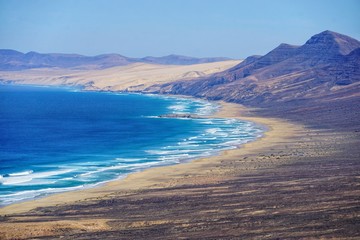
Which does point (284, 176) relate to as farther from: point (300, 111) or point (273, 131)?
point (300, 111)

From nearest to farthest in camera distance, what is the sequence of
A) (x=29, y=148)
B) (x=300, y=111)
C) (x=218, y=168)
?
(x=218, y=168)
(x=29, y=148)
(x=300, y=111)

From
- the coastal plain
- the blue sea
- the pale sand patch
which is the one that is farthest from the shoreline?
the pale sand patch

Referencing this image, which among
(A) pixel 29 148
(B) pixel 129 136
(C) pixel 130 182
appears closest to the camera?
(C) pixel 130 182

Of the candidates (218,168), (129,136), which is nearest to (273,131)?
(129,136)

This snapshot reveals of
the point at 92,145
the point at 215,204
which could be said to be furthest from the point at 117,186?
the point at 92,145

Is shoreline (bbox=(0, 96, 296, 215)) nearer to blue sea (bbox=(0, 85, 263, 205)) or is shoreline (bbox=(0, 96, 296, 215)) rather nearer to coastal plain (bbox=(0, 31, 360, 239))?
coastal plain (bbox=(0, 31, 360, 239))

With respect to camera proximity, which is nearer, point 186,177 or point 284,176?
point 284,176

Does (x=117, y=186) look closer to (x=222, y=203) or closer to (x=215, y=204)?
(x=215, y=204)
